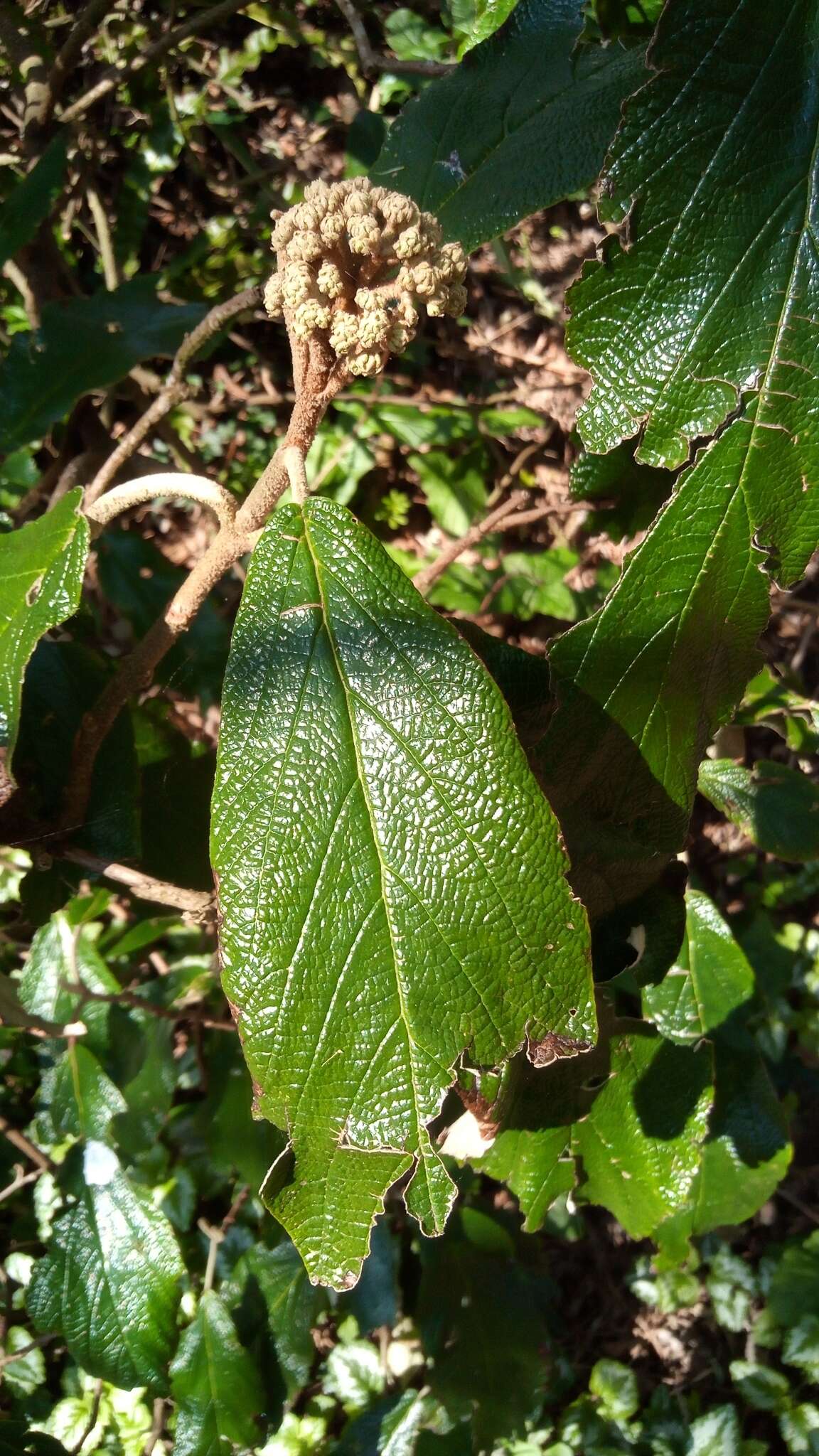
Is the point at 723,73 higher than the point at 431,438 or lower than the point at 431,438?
higher

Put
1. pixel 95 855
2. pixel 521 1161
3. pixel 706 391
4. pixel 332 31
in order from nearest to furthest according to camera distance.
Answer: pixel 706 391 < pixel 95 855 < pixel 521 1161 < pixel 332 31

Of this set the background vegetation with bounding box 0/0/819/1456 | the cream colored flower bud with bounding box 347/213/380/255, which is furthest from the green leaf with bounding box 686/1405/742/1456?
the cream colored flower bud with bounding box 347/213/380/255

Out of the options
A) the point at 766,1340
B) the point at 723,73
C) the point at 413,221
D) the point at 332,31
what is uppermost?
the point at 332,31

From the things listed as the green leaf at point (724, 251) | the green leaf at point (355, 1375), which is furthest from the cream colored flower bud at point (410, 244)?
the green leaf at point (355, 1375)

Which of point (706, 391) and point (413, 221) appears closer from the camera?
point (413, 221)

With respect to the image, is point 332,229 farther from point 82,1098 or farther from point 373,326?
point 82,1098

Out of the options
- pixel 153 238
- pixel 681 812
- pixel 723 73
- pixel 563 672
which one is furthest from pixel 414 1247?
pixel 153 238

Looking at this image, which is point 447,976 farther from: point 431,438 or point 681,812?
point 431,438
